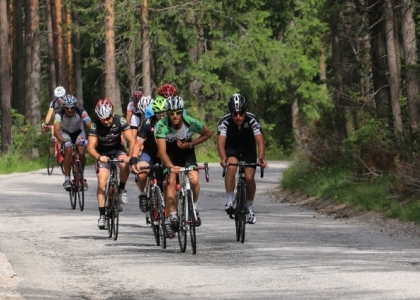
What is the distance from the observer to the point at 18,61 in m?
61.5

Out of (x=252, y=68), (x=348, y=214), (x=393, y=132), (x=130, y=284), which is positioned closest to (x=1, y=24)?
(x=252, y=68)

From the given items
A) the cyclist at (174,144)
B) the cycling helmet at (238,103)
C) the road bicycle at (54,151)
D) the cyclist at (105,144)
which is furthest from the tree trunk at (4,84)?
the cyclist at (174,144)

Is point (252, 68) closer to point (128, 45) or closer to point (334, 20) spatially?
point (128, 45)

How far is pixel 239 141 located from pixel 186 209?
249cm

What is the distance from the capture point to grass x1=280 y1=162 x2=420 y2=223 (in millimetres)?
21453

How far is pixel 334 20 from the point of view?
33344 millimetres

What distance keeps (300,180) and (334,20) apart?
5.69m

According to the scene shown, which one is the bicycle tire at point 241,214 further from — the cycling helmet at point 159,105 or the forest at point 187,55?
the forest at point 187,55

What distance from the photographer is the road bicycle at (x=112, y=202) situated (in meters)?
18.4

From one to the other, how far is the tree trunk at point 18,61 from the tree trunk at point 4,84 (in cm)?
1328

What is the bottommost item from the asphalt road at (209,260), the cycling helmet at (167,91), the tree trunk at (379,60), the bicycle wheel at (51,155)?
the asphalt road at (209,260)

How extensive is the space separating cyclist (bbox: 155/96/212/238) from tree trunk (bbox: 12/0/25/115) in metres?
43.5

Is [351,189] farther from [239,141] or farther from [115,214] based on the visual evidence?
[115,214]

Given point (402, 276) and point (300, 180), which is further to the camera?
point (300, 180)
